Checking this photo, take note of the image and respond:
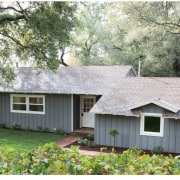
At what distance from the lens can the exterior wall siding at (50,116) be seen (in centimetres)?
1288

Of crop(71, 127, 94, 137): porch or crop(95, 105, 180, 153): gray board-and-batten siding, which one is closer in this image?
crop(95, 105, 180, 153): gray board-and-batten siding

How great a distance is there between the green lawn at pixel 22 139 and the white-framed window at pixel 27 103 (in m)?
1.11

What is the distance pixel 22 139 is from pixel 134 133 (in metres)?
4.79

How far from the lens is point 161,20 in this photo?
18219 millimetres

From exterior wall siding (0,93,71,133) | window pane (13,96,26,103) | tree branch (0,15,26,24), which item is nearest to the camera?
tree branch (0,15,26,24)

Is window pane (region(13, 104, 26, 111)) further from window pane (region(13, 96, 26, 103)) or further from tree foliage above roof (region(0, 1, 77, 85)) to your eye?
tree foliage above roof (region(0, 1, 77, 85))

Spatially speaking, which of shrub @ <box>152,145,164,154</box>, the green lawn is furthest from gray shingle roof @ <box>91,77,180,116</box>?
the green lawn

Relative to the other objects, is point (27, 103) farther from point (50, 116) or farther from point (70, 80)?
point (70, 80)

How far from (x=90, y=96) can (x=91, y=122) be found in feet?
4.35

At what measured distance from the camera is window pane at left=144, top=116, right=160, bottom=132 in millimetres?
9867

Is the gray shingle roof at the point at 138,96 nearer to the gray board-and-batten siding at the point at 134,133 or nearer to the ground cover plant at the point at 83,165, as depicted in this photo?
the gray board-and-batten siding at the point at 134,133

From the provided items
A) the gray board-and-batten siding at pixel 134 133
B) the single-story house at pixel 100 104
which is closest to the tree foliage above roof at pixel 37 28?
the single-story house at pixel 100 104

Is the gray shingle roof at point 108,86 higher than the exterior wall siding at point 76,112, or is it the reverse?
the gray shingle roof at point 108,86

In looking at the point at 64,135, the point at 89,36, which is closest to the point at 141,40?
the point at 89,36
